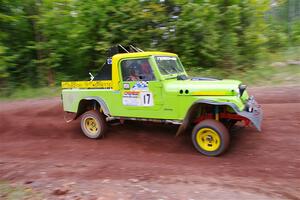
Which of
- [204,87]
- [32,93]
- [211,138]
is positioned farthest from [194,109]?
[32,93]

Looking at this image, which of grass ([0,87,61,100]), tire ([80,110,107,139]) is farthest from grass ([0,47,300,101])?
tire ([80,110,107,139])

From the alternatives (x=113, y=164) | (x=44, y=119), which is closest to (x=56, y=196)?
(x=113, y=164)

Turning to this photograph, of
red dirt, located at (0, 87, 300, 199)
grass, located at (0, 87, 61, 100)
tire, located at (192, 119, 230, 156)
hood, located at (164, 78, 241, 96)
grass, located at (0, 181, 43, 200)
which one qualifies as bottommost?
grass, located at (0, 181, 43, 200)

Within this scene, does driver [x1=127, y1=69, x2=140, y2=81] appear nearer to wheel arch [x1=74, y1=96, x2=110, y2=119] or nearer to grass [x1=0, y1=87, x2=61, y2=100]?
wheel arch [x1=74, y1=96, x2=110, y2=119]

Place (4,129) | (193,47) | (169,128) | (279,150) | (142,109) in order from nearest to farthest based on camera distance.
A: (279,150), (142,109), (169,128), (4,129), (193,47)

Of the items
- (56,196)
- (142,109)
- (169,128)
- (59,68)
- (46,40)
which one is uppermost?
(46,40)

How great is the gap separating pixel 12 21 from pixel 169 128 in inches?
341

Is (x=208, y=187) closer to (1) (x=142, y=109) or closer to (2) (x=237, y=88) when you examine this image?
(2) (x=237, y=88)

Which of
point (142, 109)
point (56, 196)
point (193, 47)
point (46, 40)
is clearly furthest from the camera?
point (46, 40)

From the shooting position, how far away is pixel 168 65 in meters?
6.62

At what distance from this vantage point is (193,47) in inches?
463

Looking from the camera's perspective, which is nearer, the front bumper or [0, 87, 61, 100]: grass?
the front bumper

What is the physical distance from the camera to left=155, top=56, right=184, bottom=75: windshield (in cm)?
629

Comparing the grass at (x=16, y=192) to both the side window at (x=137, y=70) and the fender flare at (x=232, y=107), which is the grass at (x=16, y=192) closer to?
the fender flare at (x=232, y=107)
